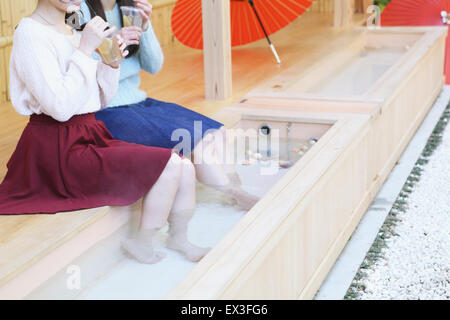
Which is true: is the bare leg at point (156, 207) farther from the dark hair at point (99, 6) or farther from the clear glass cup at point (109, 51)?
the dark hair at point (99, 6)

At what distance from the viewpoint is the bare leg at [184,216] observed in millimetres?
1896

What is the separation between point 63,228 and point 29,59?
1.48 ft

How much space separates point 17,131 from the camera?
2916mm

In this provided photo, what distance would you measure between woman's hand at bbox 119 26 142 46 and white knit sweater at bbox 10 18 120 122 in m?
0.16

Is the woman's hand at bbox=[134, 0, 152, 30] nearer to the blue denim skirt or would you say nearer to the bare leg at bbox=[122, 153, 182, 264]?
the blue denim skirt

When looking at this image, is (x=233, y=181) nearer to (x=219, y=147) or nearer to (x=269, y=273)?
(x=219, y=147)

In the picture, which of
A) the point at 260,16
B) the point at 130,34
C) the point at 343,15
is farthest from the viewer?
the point at 343,15

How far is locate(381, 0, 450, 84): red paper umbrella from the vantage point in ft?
→ 15.6

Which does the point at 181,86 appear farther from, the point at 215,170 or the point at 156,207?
the point at 156,207

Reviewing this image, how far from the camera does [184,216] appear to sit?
2090 millimetres

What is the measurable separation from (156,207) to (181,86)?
1674mm

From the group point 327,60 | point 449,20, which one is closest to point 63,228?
point 327,60

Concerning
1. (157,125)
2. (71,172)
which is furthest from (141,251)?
(157,125)

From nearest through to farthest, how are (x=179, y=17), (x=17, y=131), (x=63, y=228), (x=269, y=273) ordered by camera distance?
(x=269, y=273) < (x=63, y=228) < (x=17, y=131) < (x=179, y=17)
